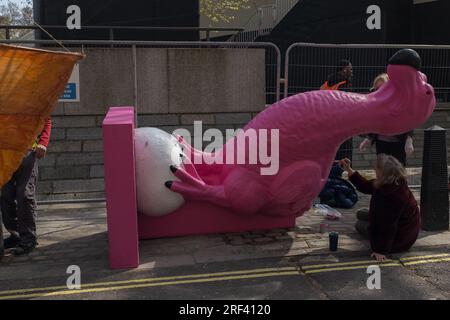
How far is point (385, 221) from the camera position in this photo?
4.77 meters

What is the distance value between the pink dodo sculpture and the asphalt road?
0.79 meters

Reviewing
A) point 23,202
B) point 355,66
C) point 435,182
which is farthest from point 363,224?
point 355,66

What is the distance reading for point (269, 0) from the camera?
22891mm

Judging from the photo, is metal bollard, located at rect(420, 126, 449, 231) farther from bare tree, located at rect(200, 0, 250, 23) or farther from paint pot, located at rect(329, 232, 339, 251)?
bare tree, located at rect(200, 0, 250, 23)

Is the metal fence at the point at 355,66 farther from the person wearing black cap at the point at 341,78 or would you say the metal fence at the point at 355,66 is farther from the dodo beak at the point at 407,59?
the dodo beak at the point at 407,59

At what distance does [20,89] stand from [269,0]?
2046 cm

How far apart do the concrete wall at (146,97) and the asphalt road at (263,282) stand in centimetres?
422

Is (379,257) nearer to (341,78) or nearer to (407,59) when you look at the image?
(407,59)

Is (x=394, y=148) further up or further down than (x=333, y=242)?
further up

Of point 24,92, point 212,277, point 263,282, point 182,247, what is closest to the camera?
point 24,92

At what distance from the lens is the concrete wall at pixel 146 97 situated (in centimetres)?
864

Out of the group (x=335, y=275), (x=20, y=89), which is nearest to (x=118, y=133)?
(x=20, y=89)

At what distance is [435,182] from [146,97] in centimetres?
524

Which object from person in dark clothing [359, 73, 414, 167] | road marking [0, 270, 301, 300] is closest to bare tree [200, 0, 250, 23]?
person in dark clothing [359, 73, 414, 167]
